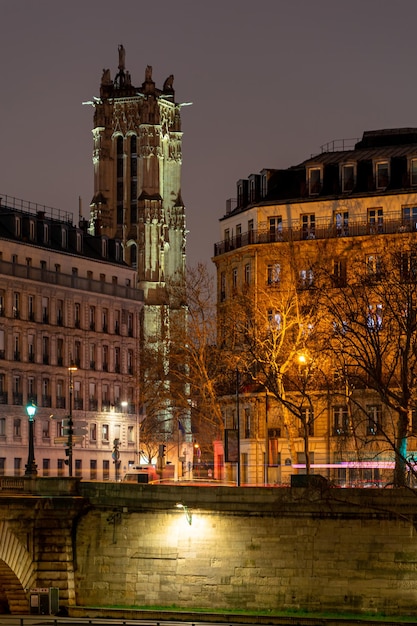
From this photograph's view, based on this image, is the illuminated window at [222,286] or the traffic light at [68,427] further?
the illuminated window at [222,286]

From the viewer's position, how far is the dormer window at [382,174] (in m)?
103

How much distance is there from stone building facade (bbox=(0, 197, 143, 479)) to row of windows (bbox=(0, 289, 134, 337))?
0.25ft

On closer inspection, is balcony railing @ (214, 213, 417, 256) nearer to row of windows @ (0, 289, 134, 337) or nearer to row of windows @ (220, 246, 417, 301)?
row of windows @ (220, 246, 417, 301)

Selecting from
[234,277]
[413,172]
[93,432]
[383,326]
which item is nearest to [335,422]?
[234,277]

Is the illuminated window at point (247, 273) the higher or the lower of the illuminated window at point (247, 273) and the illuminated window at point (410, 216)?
the lower

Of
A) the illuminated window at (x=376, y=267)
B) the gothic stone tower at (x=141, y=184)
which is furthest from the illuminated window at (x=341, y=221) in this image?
the gothic stone tower at (x=141, y=184)

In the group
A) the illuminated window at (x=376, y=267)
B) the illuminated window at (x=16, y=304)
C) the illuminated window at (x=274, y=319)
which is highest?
the illuminated window at (x=16, y=304)

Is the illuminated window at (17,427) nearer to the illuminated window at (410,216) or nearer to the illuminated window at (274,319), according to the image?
the illuminated window at (274,319)

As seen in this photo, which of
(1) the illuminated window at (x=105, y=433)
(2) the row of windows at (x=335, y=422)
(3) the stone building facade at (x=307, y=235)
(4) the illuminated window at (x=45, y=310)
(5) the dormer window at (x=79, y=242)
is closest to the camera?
(2) the row of windows at (x=335, y=422)

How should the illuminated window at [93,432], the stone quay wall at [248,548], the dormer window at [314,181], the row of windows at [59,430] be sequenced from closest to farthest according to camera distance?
the stone quay wall at [248,548] → the dormer window at [314,181] → the row of windows at [59,430] → the illuminated window at [93,432]

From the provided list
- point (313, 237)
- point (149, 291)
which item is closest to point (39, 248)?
point (313, 237)

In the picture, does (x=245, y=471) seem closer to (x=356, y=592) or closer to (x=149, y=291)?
(x=356, y=592)

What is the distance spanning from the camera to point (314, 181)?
10619 centimetres

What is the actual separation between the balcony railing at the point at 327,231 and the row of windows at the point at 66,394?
939 inches
